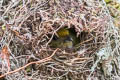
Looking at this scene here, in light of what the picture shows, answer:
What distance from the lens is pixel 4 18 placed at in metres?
1.73

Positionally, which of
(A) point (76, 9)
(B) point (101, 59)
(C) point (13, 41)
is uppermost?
(A) point (76, 9)

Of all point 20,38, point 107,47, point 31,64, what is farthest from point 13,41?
point 107,47

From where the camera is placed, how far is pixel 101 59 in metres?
1.68

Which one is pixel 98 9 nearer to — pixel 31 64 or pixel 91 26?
pixel 91 26

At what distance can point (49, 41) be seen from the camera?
1.61 m

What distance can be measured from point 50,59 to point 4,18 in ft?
1.32

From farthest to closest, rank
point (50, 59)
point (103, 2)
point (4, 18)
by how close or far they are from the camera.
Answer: point (103, 2) < point (4, 18) < point (50, 59)

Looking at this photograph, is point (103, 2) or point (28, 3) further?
point (103, 2)

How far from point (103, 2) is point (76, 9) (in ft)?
0.81

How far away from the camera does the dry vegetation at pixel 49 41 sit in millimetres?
1602

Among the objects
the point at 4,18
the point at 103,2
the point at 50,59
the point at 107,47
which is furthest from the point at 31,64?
the point at 103,2

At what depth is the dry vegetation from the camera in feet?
5.25

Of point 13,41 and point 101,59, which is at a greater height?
point 13,41

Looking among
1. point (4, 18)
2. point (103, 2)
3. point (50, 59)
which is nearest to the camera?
point (50, 59)
